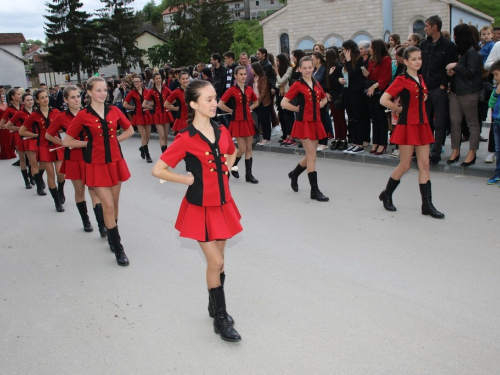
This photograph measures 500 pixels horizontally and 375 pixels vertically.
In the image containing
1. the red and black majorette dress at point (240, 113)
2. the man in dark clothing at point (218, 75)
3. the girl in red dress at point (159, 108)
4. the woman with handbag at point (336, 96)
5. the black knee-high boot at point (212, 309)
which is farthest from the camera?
the man in dark clothing at point (218, 75)

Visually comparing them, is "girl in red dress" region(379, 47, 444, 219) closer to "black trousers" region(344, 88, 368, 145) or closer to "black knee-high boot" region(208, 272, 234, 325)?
"black knee-high boot" region(208, 272, 234, 325)

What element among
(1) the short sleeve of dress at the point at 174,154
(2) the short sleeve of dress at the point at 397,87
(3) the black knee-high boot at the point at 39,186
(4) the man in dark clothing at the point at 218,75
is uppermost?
(4) the man in dark clothing at the point at 218,75

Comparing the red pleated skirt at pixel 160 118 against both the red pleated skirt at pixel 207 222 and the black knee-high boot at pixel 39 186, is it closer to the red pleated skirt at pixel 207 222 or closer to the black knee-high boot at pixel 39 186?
the black knee-high boot at pixel 39 186

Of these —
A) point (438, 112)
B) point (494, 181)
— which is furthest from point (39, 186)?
point (494, 181)

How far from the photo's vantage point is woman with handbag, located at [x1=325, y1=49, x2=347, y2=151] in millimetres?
10609

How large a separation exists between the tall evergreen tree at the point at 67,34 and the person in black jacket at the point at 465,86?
56.0 m

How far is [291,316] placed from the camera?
163 inches

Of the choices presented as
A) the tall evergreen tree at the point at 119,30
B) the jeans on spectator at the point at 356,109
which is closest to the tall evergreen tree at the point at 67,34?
the tall evergreen tree at the point at 119,30

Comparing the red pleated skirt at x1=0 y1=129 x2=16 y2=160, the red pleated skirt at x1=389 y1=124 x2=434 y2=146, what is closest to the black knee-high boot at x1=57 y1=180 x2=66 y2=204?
the red pleated skirt at x1=389 y1=124 x2=434 y2=146

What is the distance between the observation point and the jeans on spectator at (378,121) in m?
9.80

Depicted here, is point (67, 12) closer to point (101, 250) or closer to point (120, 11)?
point (120, 11)

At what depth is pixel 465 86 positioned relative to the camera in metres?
8.15

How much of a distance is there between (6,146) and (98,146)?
10.2 m

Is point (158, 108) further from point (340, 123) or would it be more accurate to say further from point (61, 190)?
point (340, 123)
